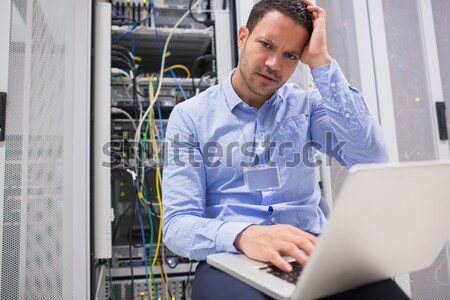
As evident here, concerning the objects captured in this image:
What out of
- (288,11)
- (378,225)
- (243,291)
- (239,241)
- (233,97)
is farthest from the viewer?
(233,97)

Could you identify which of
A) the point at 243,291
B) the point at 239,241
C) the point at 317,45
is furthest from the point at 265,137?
the point at 243,291

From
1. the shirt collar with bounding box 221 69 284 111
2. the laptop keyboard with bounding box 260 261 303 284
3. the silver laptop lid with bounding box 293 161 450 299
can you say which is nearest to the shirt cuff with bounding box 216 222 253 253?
the laptop keyboard with bounding box 260 261 303 284

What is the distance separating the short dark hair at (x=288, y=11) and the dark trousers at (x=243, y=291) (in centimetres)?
74

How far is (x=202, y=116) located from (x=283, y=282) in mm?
645

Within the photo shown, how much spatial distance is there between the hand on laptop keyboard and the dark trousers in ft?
0.20

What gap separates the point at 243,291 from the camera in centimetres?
59

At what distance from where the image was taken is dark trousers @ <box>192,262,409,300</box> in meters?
0.58

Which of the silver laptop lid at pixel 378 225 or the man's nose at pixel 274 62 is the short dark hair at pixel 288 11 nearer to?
the man's nose at pixel 274 62

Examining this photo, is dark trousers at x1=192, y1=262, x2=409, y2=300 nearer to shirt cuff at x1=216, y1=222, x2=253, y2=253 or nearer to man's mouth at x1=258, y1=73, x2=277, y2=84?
shirt cuff at x1=216, y1=222, x2=253, y2=253

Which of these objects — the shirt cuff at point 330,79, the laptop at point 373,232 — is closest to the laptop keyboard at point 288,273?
the laptop at point 373,232

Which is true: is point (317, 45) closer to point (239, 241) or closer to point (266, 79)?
point (266, 79)

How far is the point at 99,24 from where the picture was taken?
1.65 m

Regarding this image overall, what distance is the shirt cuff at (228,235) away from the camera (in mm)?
710

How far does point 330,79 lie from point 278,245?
22.7 inches
